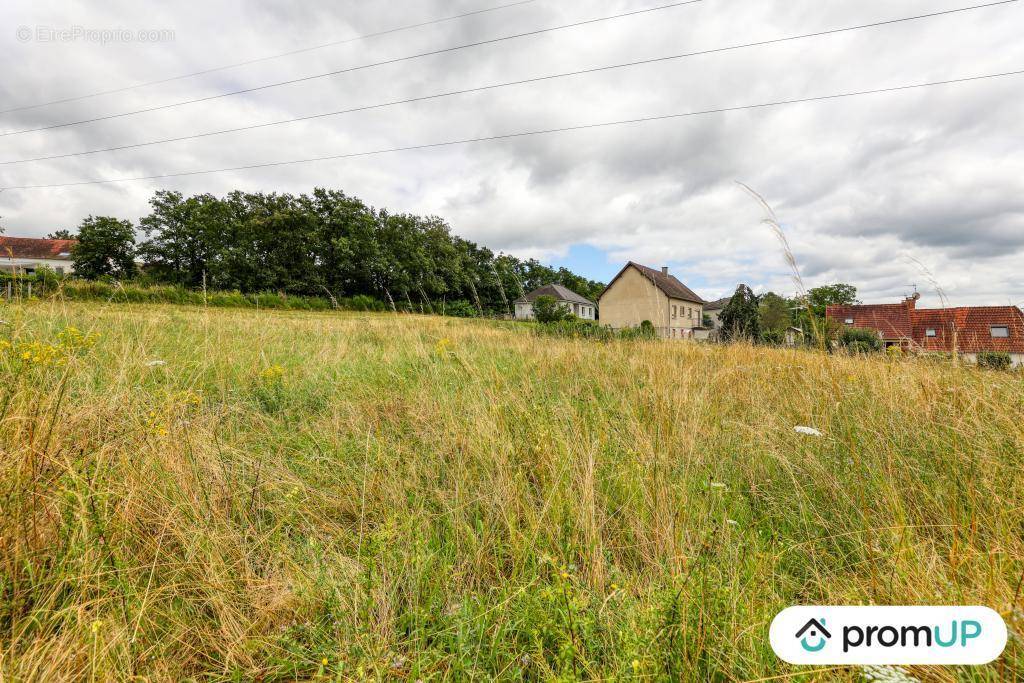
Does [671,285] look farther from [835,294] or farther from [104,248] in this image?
[104,248]

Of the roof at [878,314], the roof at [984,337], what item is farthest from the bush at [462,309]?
the roof at [878,314]

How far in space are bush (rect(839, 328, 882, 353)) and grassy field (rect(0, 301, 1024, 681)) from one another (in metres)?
2.84

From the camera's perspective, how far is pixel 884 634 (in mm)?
1063

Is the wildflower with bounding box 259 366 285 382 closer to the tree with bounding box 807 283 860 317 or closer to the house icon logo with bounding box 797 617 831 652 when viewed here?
the house icon logo with bounding box 797 617 831 652

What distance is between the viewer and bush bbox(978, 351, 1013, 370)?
3.80 metres

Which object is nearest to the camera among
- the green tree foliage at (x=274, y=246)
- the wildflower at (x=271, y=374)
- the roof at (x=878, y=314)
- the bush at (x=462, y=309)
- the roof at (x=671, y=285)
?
Result: the wildflower at (x=271, y=374)

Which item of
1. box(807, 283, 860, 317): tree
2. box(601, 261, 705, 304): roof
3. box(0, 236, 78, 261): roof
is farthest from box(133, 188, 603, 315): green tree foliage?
box(807, 283, 860, 317): tree

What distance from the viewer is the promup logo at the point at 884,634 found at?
3.29 ft

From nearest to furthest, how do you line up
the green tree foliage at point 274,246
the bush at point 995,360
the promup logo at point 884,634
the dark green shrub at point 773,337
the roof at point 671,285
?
the promup logo at point 884,634 → the bush at point 995,360 → the dark green shrub at point 773,337 → the green tree foliage at point 274,246 → the roof at point 671,285

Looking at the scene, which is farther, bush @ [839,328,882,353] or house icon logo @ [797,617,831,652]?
bush @ [839,328,882,353]

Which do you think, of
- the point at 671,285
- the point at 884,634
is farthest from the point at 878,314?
the point at 884,634

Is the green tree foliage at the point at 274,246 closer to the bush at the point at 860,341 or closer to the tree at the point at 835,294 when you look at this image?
the bush at the point at 860,341

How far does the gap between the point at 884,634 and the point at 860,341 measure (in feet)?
23.8

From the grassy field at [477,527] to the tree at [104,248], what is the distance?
49942mm
